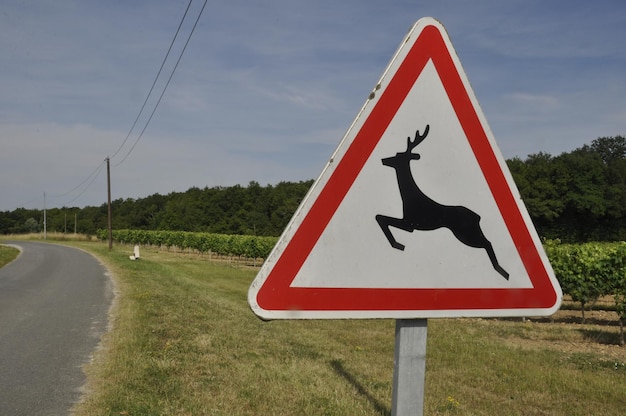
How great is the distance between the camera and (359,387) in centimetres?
530

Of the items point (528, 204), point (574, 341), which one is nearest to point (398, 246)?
point (574, 341)

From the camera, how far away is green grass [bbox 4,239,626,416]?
15.6 ft

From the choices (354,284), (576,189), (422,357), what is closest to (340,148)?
(354,284)

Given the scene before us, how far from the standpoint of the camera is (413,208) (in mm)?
1694

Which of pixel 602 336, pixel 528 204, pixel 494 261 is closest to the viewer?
pixel 494 261

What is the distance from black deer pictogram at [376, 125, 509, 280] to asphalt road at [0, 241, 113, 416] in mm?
4499

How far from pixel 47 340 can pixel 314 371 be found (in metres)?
5.00

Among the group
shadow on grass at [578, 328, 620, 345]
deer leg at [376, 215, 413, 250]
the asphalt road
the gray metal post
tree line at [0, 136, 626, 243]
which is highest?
tree line at [0, 136, 626, 243]

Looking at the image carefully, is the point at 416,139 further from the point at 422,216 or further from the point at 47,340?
the point at 47,340

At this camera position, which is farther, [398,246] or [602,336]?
[602,336]

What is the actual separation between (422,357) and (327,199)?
2.06 ft

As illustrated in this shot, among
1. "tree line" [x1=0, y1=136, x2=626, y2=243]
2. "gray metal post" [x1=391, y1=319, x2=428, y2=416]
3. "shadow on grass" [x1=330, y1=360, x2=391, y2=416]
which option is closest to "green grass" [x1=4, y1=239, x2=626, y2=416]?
"shadow on grass" [x1=330, y1=360, x2=391, y2=416]

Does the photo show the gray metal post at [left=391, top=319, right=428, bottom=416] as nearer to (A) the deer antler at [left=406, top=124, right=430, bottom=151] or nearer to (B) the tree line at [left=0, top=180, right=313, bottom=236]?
(A) the deer antler at [left=406, top=124, right=430, bottom=151]

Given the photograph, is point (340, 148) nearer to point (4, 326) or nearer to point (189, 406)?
point (189, 406)
